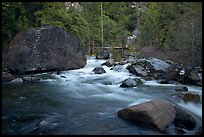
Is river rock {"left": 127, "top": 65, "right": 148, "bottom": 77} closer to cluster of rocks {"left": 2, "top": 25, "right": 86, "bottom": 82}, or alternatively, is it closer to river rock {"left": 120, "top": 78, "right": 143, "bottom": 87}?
river rock {"left": 120, "top": 78, "right": 143, "bottom": 87}

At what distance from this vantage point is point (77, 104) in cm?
953

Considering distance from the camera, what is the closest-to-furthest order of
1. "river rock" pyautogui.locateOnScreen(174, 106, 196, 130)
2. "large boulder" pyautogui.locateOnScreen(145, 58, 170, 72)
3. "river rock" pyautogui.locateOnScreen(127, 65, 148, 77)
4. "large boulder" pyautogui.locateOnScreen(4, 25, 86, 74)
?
"river rock" pyautogui.locateOnScreen(174, 106, 196, 130) < "river rock" pyautogui.locateOnScreen(127, 65, 148, 77) < "large boulder" pyautogui.locateOnScreen(145, 58, 170, 72) < "large boulder" pyautogui.locateOnScreen(4, 25, 86, 74)

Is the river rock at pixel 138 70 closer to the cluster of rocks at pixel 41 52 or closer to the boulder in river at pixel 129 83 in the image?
the boulder in river at pixel 129 83

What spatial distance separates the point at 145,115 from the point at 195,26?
30.3 ft

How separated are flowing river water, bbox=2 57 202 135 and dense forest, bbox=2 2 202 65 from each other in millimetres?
3971

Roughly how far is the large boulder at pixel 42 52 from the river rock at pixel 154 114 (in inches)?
364

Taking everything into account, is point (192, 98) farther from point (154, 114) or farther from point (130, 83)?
point (130, 83)

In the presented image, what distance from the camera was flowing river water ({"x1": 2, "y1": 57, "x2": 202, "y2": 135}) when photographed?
23.0 feet

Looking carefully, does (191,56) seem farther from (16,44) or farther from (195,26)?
(16,44)

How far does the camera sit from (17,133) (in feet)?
22.1

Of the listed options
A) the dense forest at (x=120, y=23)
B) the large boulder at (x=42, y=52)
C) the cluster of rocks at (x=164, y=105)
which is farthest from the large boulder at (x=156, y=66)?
the large boulder at (x=42, y=52)

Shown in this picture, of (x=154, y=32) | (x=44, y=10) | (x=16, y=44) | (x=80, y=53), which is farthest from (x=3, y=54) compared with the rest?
(x=154, y=32)

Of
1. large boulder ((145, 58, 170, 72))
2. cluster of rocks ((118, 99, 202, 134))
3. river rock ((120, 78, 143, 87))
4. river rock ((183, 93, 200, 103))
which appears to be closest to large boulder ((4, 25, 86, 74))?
large boulder ((145, 58, 170, 72))

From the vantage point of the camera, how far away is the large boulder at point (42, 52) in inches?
609
